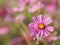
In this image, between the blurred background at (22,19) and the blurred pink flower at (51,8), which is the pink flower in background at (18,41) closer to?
the blurred background at (22,19)

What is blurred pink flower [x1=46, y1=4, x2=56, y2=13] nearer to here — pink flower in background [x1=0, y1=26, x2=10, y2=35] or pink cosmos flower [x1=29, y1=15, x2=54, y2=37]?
pink flower in background [x1=0, y1=26, x2=10, y2=35]

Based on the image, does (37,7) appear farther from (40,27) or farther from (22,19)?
(40,27)

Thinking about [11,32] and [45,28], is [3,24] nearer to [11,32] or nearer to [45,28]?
[11,32]

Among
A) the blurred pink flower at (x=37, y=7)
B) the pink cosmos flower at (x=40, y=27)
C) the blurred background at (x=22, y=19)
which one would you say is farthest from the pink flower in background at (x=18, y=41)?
the pink cosmos flower at (x=40, y=27)

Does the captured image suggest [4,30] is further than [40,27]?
Yes

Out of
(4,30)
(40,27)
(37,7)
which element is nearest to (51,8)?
(37,7)

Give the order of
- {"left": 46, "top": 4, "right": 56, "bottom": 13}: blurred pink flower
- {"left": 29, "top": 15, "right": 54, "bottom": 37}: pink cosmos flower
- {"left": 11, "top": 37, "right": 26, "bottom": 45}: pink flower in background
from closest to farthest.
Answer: {"left": 29, "top": 15, "right": 54, "bottom": 37}: pink cosmos flower < {"left": 11, "top": 37, "right": 26, "bottom": 45}: pink flower in background < {"left": 46, "top": 4, "right": 56, "bottom": 13}: blurred pink flower

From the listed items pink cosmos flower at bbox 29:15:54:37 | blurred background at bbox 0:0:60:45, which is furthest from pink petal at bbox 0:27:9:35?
pink cosmos flower at bbox 29:15:54:37
